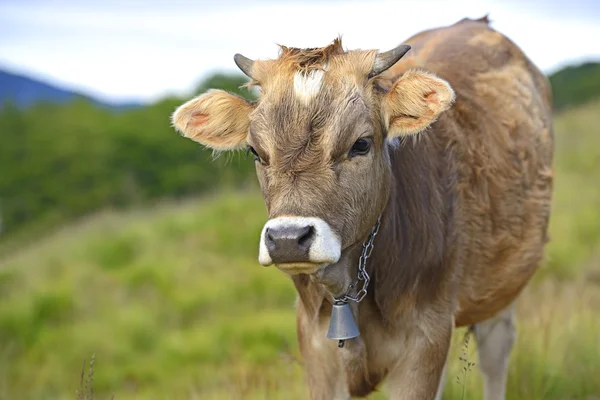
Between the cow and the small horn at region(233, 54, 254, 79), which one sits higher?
the small horn at region(233, 54, 254, 79)

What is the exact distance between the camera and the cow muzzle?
2.85 metres

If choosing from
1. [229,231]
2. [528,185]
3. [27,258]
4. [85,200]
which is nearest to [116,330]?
[229,231]

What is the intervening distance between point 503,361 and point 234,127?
2526mm

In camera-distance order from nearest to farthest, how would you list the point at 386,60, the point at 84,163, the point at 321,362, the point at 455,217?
the point at 386,60, the point at 321,362, the point at 455,217, the point at 84,163

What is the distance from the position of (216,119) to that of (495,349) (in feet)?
8.41

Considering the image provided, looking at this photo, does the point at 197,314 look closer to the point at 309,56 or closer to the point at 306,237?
the point at 309,56

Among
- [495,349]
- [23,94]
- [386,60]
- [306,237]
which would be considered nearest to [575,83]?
[23,94]

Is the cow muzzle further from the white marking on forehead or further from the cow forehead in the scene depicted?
the white marking on forehead

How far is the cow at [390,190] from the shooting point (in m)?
3.13

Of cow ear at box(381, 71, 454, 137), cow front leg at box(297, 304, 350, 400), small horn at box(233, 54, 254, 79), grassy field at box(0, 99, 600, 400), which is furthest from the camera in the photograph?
grassy field at box(0, 99, 600, 400)

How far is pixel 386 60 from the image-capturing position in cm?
341

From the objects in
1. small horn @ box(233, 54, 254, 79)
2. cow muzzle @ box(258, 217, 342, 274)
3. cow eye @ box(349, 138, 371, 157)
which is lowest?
cow muzzle @ box(258, 217, 342, 274)

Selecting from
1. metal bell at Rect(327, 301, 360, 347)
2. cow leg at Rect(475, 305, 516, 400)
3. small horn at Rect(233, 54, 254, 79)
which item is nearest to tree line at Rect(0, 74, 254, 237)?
cow leg at Rect(475, 305, 516, 400)

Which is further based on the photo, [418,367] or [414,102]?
[418,367]
